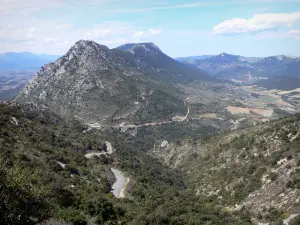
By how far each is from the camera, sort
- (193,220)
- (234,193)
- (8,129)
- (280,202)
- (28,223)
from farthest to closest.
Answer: (8,129)
(234,193)
(280,202)
(193,220)
(28,223)

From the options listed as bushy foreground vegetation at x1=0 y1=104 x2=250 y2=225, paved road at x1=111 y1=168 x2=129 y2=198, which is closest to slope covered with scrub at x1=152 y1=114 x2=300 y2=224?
bushy foreground vegetation at x1=0 y1=104 x2=250 y2=225

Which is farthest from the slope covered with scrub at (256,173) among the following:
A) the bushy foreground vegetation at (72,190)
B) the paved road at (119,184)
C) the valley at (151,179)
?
the paved road at (119,184)

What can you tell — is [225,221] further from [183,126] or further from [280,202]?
[183,126]

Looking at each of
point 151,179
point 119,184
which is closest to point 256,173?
point 151,179

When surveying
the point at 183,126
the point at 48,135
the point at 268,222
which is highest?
the point at 48,135

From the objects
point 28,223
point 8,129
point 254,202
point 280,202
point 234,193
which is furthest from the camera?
point 8,129

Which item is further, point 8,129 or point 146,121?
point 146,121

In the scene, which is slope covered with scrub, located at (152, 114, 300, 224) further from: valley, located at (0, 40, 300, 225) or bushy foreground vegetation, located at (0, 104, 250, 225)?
bushy foreground vegetation, located at (0, 104, 250, 225)

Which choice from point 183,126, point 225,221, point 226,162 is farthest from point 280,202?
point 183,126

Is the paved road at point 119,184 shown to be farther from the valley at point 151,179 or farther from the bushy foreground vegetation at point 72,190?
the bushy foreground vegetation at point 72,190
